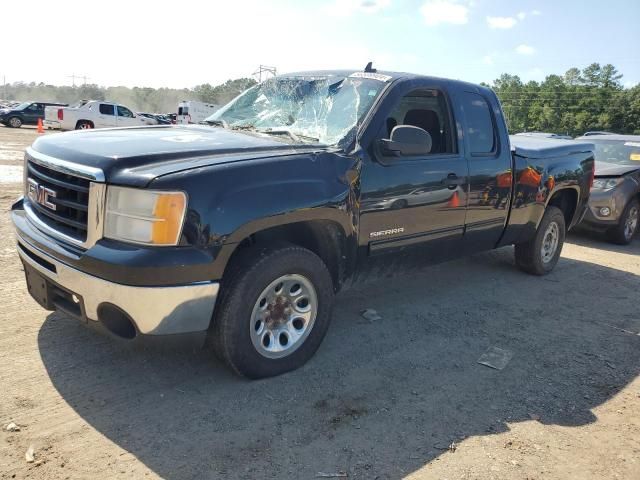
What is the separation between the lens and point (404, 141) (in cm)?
372

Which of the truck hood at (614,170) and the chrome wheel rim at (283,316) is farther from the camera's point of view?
the truck hood at (614,170)

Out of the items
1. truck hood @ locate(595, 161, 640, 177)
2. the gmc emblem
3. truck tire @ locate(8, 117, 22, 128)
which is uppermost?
truck hood @ locate(595, 161, 640, 177)

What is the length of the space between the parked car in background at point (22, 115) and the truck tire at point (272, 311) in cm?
3143

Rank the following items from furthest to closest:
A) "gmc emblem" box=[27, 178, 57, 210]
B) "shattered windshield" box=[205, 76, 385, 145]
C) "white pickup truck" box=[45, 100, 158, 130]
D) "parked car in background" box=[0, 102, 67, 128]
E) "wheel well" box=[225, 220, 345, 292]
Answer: "parked car in background" box=[0, 102, 67, 128]
"white pickup truck" box=[45, 100, 158, 130]
"shattered windshield" box=[205, 76, 385, 145]
"wheel well" box=[225, 220, 345, 292]
"gmc emblem" box=[27, 178, 57, 210]

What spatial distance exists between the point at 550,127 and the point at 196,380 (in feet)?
255

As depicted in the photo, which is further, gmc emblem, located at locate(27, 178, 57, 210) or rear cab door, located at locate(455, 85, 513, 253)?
rear cab door, located at locate(455, 85, 513, 253)

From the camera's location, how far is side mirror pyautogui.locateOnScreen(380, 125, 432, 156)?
373 cm

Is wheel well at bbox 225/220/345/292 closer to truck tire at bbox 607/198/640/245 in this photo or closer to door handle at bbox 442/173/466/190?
door handle at bbox 442/173/466/190

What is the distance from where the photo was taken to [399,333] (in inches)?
169

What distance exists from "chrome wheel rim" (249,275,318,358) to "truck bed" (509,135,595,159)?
2923 millimetres

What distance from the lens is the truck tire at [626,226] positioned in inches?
329

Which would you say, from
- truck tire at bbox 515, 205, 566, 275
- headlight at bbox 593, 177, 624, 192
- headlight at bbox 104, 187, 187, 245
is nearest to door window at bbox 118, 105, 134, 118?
headlight at bbox 593, 177, 624, 192

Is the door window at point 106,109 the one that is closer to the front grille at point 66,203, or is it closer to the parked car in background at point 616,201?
the parked car in background at point 616,201

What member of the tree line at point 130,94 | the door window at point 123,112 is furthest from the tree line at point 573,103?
the tree line at point 130,94
